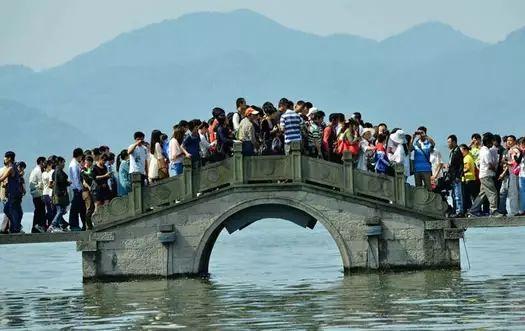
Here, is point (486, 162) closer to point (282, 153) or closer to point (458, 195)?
point (458, 195)

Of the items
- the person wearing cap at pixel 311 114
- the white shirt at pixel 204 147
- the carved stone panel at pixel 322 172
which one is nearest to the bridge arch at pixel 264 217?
the carved stone panel at pixel 322 172

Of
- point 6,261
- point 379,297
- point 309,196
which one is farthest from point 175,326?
point 6,261

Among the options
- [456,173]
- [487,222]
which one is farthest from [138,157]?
[487,222]

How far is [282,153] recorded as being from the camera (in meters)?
37.8

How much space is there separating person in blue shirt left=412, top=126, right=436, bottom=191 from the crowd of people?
0.9 inches

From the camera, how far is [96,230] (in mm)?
38281

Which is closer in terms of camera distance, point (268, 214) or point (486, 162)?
point (486, 162)

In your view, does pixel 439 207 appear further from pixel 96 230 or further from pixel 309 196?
pixel 96 230

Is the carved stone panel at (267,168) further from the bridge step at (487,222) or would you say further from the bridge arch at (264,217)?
the bridge step at (487,222)

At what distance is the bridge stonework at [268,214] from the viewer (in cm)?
3738

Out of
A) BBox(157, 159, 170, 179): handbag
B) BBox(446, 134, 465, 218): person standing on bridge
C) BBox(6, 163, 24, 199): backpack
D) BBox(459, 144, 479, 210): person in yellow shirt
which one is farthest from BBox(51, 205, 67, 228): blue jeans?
BBox(459, 144, 479, 210): person in yellow shirt

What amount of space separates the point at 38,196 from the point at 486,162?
10.8 m

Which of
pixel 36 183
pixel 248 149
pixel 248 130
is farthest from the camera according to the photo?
pixel 36 183

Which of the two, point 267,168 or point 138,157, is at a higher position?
point 138,157
